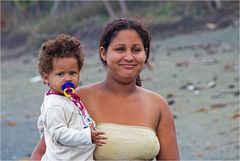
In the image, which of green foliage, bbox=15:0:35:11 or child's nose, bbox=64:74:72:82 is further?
green foliage, bbox=15:0:35:11

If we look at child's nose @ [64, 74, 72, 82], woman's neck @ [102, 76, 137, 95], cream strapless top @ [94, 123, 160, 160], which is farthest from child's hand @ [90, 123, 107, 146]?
woman's neck @ [102, 76, 137, 95]

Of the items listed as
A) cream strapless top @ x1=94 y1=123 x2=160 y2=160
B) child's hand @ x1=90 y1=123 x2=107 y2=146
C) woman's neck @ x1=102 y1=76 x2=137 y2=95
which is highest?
woman's neck @ x1=102 y1=76 x2=137 y2=95

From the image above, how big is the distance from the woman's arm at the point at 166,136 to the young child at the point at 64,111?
1.11 ft

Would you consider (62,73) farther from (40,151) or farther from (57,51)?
(40,151)

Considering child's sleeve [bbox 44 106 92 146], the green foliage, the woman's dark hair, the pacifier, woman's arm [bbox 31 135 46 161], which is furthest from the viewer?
the green foliage

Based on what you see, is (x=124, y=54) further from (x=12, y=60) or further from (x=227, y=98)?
(x=12, y=60)

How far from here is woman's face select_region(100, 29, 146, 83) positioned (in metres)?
3.16

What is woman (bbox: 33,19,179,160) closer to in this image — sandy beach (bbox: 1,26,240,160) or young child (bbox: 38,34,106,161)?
young child (bbox: 38,34,106,161)

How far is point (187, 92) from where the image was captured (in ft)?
39.0

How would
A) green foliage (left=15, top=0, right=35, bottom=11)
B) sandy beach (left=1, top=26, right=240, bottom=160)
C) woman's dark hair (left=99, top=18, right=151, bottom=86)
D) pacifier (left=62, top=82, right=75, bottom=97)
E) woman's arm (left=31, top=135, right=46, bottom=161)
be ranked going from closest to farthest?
pacifier (left=62, top=82, right=75, bottom=97) < woman's dark hair (left=99, top=18, right=151, bottom=86) < woman's arm (left=31, top=135, right=46, bottom=161) < sandy beach (left=1, top=26, right=240, bottom=160) < green foliage (left=15, top=0, right=35, bottom=11)

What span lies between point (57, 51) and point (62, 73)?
0.32 ft

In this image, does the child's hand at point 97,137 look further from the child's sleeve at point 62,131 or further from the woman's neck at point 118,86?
the woman's neck at point 118,86

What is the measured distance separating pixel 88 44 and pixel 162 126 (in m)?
18.1

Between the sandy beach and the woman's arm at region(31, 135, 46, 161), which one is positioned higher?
the woman's arm at region(31, 135, 46, 161)
